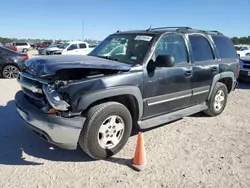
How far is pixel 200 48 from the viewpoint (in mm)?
5039

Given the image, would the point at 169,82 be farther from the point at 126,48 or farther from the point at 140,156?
the point at 140,156

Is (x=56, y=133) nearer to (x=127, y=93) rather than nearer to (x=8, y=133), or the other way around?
(x=127, y=93)

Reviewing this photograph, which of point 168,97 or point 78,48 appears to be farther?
point 78,48

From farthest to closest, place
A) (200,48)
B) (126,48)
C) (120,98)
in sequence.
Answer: (200,48), (126,48), (120,98)

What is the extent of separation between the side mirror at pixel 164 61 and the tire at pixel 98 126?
3.00 ft

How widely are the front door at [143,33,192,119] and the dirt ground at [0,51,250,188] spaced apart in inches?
24.6

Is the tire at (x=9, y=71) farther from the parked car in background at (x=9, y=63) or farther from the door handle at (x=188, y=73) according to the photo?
the door handle at (x=188, y=73)

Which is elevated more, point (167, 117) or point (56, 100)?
point (56, 100)

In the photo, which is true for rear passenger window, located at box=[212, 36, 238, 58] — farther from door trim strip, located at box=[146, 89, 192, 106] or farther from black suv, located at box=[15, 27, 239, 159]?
door trim strip, located at box=[146, 89, 192, 106]

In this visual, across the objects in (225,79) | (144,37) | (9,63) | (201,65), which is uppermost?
(144,37)

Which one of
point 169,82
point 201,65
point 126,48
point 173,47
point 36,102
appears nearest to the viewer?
point 36,102

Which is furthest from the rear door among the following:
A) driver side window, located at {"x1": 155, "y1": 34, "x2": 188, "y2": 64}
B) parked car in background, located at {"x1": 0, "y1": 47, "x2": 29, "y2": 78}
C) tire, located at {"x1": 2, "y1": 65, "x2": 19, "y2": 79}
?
tire, located at {"x1": 2, "y1": 65, "x2": 19, "y2": 79}

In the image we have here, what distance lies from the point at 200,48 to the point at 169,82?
1.36m

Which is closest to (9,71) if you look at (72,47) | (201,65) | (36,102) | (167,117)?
(36,102)
